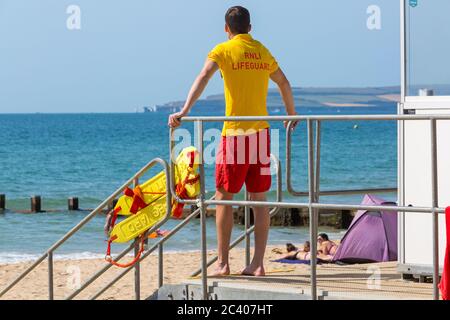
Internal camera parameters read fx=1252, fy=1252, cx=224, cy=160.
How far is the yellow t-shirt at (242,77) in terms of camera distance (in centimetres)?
796

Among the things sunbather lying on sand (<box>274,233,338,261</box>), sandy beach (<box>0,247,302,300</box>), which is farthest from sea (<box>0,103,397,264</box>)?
sunbather lying on sand (<box>274,233,338,261</box>)

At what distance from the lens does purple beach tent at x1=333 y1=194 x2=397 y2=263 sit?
50.0 feet

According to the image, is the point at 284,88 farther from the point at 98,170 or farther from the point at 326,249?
the point at 98,170

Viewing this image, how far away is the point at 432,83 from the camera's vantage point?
8648 millimetres

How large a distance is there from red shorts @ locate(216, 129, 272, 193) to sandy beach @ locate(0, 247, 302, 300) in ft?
24.8

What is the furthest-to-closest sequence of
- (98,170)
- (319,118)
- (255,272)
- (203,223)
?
(98,170), (255,272), (203,223), (319,118)

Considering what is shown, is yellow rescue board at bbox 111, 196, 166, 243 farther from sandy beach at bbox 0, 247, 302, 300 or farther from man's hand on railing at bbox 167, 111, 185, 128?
sandy beach at bbox 0, 247, 302, 300

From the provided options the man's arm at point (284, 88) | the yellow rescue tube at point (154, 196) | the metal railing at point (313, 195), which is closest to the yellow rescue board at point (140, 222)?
the yellow rescue tube at point (154, 196)

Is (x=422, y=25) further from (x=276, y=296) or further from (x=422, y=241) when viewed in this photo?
(x=276, y=296)

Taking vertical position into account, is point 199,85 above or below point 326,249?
above

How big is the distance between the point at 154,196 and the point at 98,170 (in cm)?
5194

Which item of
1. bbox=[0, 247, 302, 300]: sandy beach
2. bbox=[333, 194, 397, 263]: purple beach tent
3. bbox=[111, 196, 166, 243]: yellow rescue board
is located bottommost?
bbox=[0, 247, 302, 300]: sandy beach

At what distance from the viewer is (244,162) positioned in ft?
26.4

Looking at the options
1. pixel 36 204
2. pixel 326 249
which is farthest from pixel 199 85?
pixel 36 204
